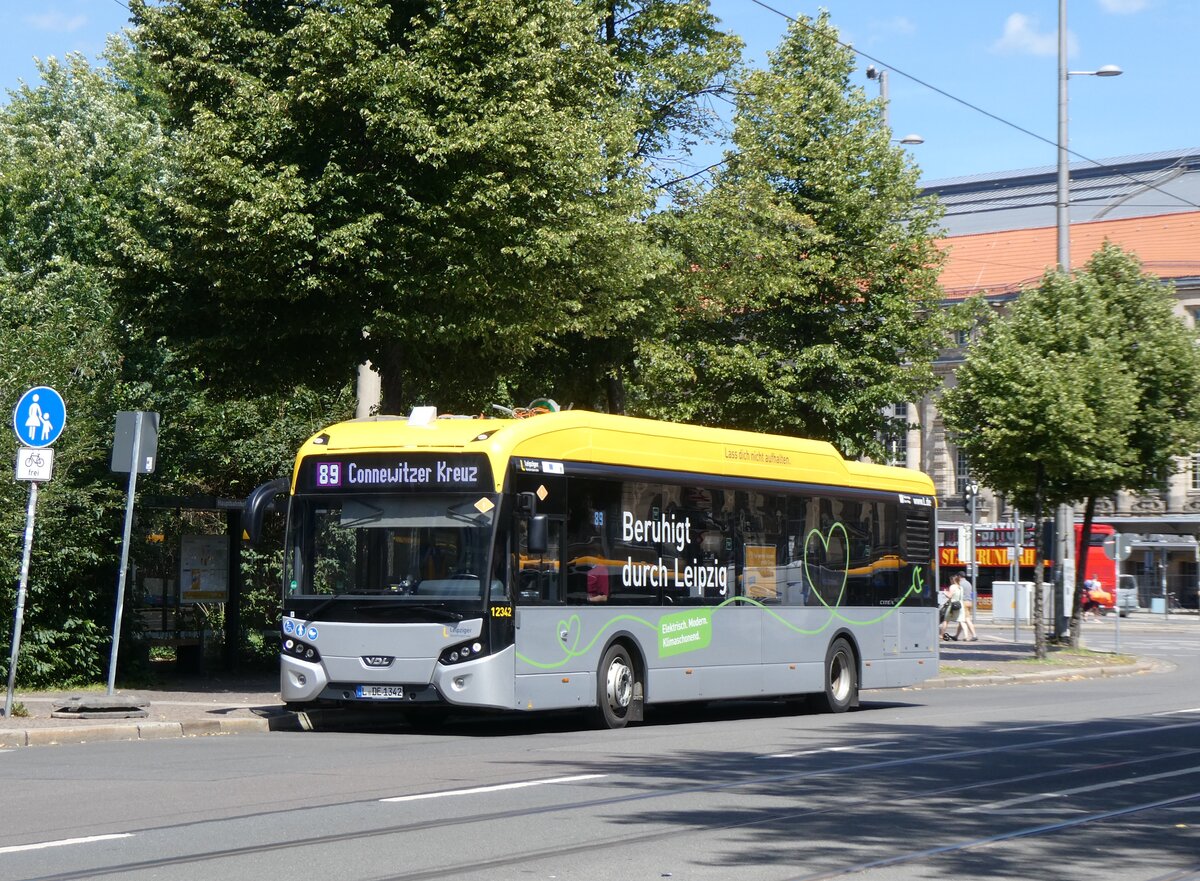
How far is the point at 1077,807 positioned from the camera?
35.5ft

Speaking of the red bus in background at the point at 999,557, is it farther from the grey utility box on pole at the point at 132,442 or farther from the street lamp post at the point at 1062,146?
the grey utility box on pole at the point at 132,442

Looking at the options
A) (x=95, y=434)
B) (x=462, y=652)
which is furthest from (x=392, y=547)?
(x=95, y=434)

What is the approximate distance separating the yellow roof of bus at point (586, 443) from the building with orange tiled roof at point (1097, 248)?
4804 cm

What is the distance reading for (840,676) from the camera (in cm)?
2116

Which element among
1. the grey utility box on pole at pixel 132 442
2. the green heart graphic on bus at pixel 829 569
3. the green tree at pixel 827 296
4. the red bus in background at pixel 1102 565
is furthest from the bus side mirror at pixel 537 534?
the red bus in background at pixel 1102 565

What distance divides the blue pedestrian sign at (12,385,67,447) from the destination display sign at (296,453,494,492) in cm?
239

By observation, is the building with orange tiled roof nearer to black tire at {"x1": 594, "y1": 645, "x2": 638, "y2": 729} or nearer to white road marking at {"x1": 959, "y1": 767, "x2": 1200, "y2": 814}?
black tire at {"x1": 594, "y1": 645, "x2": 638, "y2": 729}

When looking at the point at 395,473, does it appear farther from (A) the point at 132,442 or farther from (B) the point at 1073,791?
(B) the point at 1073,791

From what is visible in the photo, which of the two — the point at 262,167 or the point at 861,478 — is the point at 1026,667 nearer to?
the point at 861,478

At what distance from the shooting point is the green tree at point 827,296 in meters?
34.1

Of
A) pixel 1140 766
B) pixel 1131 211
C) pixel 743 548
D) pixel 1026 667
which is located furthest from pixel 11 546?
pixel 1131 211

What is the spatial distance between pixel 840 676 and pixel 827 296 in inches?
599

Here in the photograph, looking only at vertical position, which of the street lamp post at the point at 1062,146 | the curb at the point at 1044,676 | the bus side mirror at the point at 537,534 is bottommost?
the curb at the point at 1044,676

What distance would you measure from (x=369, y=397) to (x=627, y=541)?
34.4 feet
